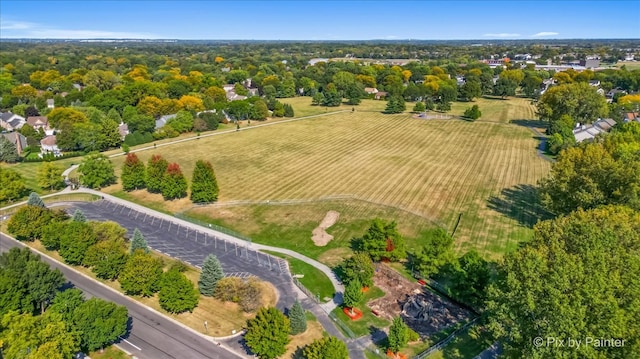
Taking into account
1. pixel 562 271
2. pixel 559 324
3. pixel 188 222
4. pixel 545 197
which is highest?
pixel 562 271

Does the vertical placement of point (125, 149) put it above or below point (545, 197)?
below

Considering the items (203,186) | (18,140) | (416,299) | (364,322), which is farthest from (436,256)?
(18,140)

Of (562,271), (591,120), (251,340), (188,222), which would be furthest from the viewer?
(591,120)

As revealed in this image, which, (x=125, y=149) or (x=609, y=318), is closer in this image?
(x=609, y=318)

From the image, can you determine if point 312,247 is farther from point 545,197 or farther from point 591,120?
point 591,120

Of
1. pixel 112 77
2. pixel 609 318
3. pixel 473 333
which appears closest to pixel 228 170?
pixel 473 333

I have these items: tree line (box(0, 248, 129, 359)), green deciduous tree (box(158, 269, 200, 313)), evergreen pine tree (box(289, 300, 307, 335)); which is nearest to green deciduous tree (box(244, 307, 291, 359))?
evergreen pine tree (box(289, 300, 307, 335))
